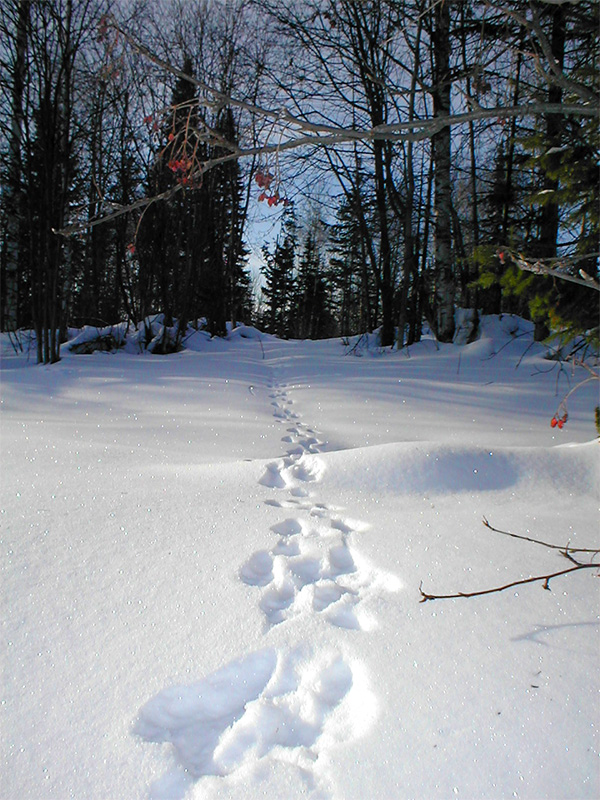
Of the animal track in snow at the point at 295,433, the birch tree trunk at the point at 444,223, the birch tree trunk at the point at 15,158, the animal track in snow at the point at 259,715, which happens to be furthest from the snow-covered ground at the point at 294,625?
the birch tree trunk at the point at 444,223

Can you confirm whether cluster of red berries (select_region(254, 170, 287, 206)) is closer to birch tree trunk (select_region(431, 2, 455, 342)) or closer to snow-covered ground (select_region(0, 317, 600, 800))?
snow-covered ground (select_region(0, 317, 600, 800))

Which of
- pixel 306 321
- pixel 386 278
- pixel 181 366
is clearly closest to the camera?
pixel 181 366

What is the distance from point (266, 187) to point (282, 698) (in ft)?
4.22

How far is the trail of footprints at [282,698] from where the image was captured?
2.47 ft

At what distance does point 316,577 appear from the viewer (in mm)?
1281

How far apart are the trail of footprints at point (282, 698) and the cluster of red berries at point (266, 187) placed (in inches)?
41.9

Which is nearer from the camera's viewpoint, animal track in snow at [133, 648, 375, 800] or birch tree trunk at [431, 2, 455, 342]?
animal track in snow at [133, 648, 375, 800]

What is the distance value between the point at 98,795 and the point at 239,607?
1.48 feet

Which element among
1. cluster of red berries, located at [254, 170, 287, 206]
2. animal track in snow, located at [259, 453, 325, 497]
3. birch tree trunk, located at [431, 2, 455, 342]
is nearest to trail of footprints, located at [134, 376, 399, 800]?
animal track in snow, located at [259, 453, 325, 497]

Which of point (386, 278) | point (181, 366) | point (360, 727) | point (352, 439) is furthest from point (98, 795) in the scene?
point (386, 278)

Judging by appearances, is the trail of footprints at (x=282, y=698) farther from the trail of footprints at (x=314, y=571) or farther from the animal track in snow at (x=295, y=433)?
the animal track in snow at (x=295, y=433)

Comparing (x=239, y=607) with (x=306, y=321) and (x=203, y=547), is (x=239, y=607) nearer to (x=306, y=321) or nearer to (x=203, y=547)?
(x=203, y=547)

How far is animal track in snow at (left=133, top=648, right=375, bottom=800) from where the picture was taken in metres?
0.75

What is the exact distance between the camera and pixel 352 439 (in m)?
2.84
